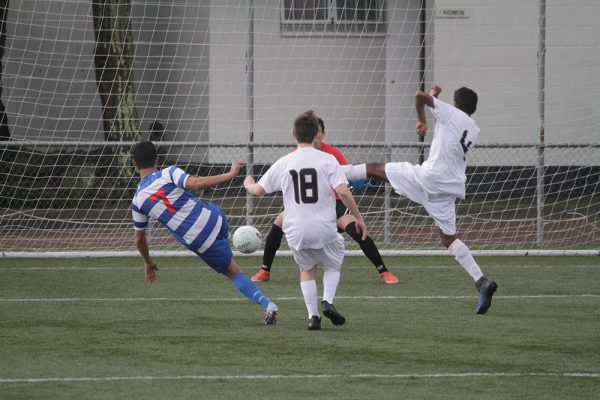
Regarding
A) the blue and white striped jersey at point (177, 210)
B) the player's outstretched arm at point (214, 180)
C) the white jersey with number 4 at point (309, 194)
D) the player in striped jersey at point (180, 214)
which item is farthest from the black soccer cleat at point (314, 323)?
the player's outstretched arm at point (214, 180)

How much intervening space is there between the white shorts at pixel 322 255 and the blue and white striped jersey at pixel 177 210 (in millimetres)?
664

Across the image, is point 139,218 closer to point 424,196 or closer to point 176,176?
point 176,176

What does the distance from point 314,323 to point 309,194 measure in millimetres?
938

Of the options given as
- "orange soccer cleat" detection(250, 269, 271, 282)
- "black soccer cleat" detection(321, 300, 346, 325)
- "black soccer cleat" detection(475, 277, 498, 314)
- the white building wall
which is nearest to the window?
the white building wall

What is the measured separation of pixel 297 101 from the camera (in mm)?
20125

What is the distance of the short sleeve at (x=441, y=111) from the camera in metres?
9.82

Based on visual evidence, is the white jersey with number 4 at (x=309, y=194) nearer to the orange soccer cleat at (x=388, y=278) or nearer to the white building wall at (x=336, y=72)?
the orange soccer cleat at (x=388, y=278)

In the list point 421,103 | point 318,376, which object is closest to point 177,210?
point 421,103

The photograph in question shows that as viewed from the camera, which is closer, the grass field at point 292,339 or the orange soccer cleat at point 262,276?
the grass field at point 292,339

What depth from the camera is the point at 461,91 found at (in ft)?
33.3

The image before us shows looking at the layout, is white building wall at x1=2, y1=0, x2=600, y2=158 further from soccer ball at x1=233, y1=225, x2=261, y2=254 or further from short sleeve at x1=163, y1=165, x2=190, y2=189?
short sleeve at x1=163, y1=165, x2=190, y2=189

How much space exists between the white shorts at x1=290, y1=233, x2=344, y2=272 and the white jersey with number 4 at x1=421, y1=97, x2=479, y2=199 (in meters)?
1.41

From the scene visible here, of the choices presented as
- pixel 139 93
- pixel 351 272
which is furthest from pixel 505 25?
pixel 351 272

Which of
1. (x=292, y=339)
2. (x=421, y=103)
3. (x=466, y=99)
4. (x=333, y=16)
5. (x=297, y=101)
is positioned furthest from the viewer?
(x=297, y=101)
